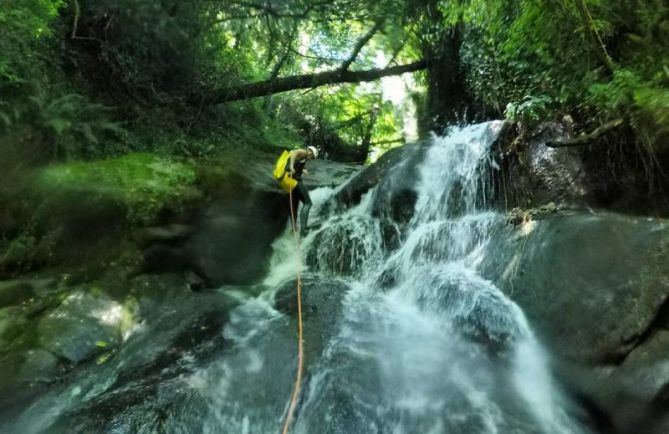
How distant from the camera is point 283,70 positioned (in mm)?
11078

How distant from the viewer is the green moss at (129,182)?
20.9 feet

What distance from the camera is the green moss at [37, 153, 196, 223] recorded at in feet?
20.9

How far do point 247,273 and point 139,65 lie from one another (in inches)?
183

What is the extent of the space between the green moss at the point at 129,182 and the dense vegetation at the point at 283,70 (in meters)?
0.29

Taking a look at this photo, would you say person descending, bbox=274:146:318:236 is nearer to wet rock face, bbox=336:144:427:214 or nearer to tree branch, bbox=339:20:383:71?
wet rock face, bbox=336:144:427:214

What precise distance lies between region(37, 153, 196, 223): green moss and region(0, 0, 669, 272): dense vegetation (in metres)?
A: 0.29

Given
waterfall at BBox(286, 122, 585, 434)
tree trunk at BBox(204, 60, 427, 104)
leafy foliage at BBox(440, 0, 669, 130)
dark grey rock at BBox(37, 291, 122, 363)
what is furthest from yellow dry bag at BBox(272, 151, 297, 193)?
leafy foliage at BBox(440, 0, 669, 130)

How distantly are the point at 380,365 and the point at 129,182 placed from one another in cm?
486

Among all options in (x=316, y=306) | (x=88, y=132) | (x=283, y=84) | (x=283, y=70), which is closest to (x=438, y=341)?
(x=316, y=306)

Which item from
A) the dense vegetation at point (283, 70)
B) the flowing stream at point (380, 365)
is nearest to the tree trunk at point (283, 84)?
the dense vegetation at point (283, 70)

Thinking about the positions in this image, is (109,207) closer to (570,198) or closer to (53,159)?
(53,159)

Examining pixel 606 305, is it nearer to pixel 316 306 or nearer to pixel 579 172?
pixel 579 172

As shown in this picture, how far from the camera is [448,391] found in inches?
167

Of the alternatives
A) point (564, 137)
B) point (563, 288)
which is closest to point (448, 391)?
point (563, 288)
